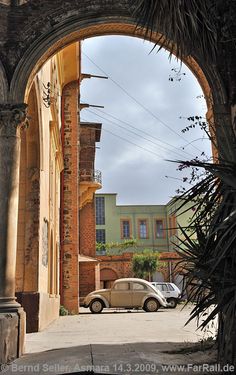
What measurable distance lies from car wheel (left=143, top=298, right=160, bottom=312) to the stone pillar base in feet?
48.5

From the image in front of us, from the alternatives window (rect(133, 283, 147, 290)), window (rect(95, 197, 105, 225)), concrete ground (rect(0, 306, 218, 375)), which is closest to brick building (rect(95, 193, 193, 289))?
window (rect(95, 197, 105, 225))

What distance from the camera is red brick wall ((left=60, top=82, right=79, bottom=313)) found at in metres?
18.8

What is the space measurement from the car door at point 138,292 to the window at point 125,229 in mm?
33682

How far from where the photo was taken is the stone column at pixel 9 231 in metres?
6.57

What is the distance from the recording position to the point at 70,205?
1966cm

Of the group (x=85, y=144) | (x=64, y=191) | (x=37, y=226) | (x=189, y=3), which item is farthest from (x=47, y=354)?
(x=85, y=144)

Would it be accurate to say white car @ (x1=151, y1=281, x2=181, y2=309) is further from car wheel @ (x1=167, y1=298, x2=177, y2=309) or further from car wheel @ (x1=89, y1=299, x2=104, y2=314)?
car wheel @ (x1=89, y1=299, x2=104, y2=314)

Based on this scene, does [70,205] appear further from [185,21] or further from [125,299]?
[185,21]

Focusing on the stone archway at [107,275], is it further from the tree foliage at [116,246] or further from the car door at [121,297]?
the car door at [121,297]

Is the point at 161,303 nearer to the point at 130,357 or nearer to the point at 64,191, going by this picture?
the point at 64,191

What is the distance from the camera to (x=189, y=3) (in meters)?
5.90

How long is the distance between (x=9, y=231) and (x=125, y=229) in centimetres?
4895

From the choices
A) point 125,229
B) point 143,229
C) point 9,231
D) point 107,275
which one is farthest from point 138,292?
point 125,229

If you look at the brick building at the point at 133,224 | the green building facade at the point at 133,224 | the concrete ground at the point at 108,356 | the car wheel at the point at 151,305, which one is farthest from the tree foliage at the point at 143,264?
the concrete ground at the point at 108,356
